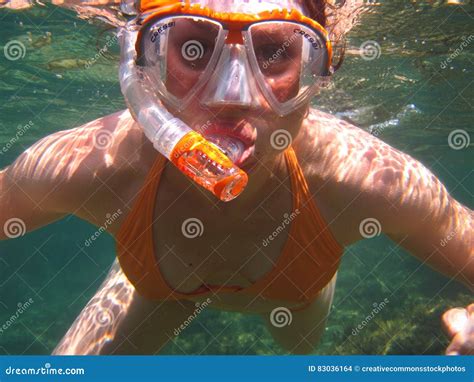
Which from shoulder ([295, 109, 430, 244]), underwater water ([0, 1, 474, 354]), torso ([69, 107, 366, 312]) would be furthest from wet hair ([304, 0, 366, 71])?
torso ([69, 107, 366, 312])

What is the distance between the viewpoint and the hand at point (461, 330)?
2.20 metres

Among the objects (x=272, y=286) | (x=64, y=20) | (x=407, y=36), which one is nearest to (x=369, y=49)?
(x=407, y=36)

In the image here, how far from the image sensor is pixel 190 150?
6.64ft

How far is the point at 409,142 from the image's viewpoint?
18844 millimetres

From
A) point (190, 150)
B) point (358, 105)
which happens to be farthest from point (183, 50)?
point (358, 105)

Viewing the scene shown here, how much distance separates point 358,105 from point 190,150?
11.2 m

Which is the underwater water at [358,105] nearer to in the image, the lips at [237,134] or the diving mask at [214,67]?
the diving mask at [214,67]

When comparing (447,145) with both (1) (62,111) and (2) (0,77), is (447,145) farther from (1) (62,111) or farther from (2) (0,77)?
(2) (0,77)

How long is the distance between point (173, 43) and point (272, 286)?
6.44ft

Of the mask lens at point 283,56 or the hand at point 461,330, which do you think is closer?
the hand at point 461,330

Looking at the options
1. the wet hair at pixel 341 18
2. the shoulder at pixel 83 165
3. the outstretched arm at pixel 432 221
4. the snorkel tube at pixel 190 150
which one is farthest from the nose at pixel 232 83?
the wet hair at pixel 341 18

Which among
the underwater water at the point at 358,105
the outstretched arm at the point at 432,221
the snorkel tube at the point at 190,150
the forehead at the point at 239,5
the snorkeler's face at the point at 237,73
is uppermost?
the forehead at the point at 239,5

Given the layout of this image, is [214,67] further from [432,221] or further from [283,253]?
[432,221]

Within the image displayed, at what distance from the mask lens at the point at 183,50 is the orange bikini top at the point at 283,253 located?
74 cm
